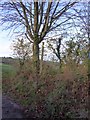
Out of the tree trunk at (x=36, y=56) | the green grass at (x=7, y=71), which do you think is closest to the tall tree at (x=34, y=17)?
the tree trunk at (x=36, y=56)

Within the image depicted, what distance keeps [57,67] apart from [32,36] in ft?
6.46

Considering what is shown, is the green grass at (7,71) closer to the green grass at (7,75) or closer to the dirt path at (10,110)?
the green grass at (7,75)

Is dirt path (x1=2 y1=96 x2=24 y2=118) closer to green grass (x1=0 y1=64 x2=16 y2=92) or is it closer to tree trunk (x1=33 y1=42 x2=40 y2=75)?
green grass (x1=0 y1=64 x2=16 y2=92)

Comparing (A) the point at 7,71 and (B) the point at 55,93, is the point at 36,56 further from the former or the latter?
(B) the point at 55,93

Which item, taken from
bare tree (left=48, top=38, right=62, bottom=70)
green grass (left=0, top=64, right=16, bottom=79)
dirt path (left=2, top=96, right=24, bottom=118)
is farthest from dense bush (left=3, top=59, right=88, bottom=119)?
bare tree (left=48, top=38, right=62, bottom=70)

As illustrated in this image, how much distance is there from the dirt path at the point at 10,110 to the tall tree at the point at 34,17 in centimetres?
228

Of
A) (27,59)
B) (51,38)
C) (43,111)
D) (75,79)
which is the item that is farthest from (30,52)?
(43,111)

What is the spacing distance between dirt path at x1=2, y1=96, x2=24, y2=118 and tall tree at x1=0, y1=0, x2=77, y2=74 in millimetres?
2283

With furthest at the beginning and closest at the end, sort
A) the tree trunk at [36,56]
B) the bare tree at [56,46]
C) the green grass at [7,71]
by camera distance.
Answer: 1. the bare tree at [56,46]
2. the green grass at [7,71]
3. the tree trunk at [36,56]

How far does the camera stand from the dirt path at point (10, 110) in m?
5.44

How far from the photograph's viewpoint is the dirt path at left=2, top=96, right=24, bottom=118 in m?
5.44

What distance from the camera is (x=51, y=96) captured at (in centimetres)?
569

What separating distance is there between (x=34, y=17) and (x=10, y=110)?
157 inches

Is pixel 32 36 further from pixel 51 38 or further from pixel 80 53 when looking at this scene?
pixel 80 53
